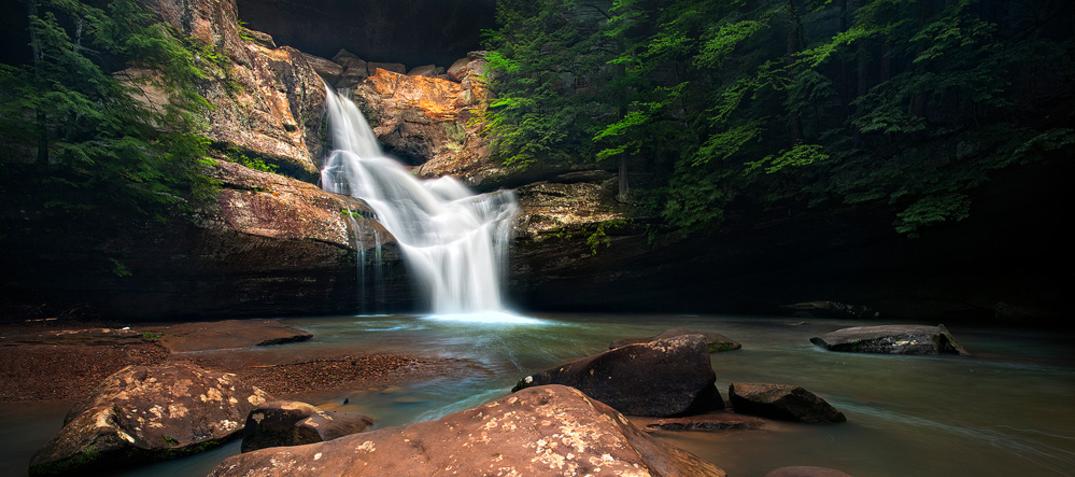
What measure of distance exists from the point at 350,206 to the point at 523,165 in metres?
6.06

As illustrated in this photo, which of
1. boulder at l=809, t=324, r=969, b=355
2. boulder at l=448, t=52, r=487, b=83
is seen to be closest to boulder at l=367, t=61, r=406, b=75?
boulder at l=448, t=52, r=487, b=83

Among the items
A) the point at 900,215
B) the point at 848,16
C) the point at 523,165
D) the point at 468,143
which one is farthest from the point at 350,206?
the point at 848,16

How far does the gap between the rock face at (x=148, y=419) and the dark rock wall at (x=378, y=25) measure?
26496 millimetres

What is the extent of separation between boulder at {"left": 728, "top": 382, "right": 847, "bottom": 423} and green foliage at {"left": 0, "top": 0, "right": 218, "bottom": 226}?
39.1ft

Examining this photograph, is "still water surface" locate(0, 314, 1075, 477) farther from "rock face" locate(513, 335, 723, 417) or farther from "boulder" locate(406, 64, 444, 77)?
"boulder" locate(406, 64, 444, 77)

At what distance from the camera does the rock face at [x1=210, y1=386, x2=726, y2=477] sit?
78.9 inches

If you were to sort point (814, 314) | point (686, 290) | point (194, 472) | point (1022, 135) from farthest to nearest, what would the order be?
point (686, 290) → point (814, 314) → point (1022, 135) → point (194, 472)

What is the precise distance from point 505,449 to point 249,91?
18.8 m

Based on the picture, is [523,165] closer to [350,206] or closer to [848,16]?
[350,206]

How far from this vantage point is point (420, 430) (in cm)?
243

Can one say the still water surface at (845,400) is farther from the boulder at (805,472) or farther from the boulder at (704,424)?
the boulder at (805,472)

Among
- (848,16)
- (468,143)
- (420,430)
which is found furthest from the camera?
(468,143)

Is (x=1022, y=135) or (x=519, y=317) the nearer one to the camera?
(x=1022, y=135)

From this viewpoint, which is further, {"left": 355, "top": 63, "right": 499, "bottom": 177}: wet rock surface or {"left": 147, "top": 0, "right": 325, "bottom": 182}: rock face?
{"left": 355, "top": 63, "right": 499, "bottom": 177}: wet rock surface
